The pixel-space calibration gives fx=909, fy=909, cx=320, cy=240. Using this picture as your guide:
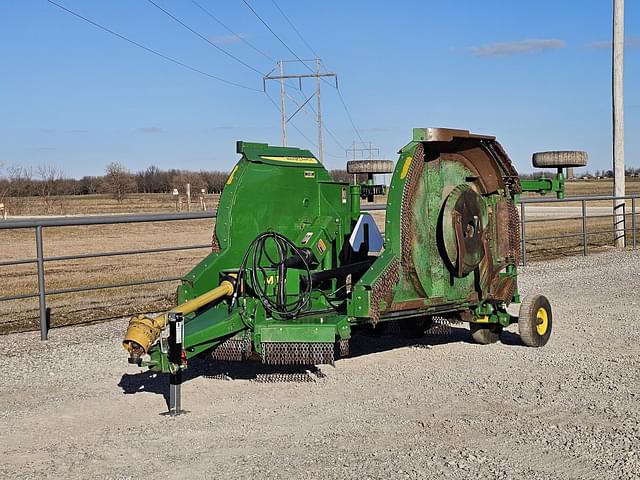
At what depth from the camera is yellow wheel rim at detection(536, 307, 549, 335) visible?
893 centimetres

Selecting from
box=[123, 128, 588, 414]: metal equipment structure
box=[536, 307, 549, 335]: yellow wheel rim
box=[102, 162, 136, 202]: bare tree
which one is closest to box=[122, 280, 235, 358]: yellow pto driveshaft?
box=[123, 128, 588, 414]: metal equipment structure

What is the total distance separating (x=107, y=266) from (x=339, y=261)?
13.2 metres

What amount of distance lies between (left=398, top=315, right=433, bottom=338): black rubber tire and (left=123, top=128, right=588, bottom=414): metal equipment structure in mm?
27

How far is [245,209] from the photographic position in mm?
8070

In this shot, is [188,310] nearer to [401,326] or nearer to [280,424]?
[280,424]

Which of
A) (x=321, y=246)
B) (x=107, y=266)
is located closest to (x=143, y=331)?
(x=321, y=246)

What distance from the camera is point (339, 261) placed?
8.77 metres

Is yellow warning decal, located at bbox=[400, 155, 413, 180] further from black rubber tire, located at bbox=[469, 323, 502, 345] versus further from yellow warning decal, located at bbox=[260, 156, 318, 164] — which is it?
black rubber tire, located at bbox=[469, 323, 502, 345]

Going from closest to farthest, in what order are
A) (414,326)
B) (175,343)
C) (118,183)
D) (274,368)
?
(175,343), (274,368), (414,326), (118,183)

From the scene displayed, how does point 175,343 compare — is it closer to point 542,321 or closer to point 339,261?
point 339,261

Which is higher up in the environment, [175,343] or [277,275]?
[277,275]

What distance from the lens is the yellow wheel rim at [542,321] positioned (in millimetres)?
8930

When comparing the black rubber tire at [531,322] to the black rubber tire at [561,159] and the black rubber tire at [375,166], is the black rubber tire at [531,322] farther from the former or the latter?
the black rubber tire at [375,166]

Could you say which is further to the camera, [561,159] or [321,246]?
[561,159]
